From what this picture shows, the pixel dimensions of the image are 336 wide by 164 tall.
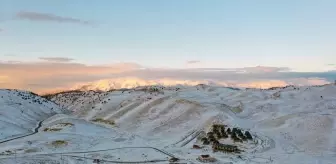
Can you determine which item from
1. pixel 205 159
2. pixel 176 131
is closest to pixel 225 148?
pixel 205 159

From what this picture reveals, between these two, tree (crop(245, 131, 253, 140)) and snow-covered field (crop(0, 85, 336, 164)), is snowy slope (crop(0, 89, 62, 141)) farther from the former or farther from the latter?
tree (crop(245, 131, 253, 140))

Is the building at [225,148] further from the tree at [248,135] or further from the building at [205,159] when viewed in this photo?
the building at [205,159]

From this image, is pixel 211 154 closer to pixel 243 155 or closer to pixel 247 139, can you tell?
pixel 243 155

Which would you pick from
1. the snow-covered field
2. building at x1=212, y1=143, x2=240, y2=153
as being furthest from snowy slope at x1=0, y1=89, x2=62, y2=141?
building at x1=212, y1=143, x2=240, y2=153

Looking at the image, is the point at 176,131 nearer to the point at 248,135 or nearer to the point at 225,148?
the point at 248,135

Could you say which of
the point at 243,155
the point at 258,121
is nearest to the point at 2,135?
the point at 243,155
